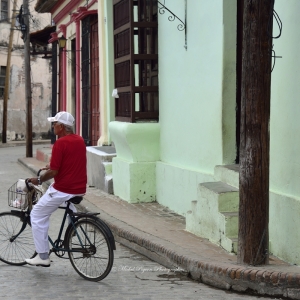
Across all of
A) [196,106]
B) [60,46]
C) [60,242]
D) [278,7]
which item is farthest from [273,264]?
[60,46]

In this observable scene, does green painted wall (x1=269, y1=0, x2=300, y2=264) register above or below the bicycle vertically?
above

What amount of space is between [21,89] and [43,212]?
2782cm

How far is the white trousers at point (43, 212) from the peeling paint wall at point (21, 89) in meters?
27.3

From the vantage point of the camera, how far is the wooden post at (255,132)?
21.1 feet

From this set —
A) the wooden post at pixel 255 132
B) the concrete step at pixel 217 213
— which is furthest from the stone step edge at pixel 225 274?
the concrete step at pixel 217 213

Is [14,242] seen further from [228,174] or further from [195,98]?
[195,98]

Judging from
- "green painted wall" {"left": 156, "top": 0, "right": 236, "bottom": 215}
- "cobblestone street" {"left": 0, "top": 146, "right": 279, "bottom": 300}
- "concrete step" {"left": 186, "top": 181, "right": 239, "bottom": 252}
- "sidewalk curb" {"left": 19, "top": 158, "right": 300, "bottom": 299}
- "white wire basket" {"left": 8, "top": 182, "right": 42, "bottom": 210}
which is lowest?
"cobblestone street" {"left": 0, "top": 146, "right": 279, "bottom": 300}

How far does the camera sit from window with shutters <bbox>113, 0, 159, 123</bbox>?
1088 centimetres

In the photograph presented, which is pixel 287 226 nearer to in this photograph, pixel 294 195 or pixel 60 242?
pixel 294 195

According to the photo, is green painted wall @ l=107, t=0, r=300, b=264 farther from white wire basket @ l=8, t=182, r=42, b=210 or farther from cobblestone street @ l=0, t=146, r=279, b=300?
white wire basket @ l=8, t=182, r=42, b=210

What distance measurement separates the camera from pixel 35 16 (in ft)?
114

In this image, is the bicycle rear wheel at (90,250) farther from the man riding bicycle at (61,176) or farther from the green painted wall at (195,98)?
the green painted wall at (195,98)

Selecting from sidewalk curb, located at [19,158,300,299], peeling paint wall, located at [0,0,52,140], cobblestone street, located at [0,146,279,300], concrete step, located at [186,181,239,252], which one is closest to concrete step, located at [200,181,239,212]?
concrete step, located at [186,181,239,252]

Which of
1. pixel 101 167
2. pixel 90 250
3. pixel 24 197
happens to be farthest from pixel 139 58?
pixel 90 250
